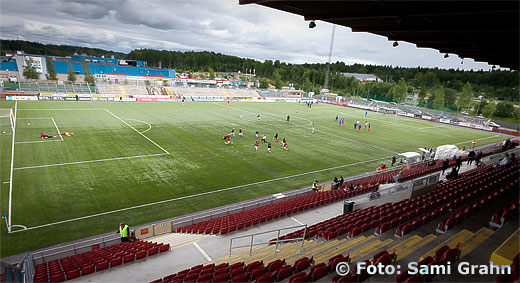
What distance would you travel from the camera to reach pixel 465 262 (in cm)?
651

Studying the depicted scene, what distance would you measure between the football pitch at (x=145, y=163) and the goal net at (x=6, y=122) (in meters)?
0.79

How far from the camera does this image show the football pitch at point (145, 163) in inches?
598

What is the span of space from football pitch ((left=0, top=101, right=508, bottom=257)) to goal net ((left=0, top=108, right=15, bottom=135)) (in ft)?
2.59

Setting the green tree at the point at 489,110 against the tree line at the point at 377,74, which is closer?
the green tree at the point at 489,110

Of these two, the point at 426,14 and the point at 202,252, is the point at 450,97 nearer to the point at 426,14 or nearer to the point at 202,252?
the point at 426,14

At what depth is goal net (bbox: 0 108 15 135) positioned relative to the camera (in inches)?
1133

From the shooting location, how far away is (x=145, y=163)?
75.9 feet

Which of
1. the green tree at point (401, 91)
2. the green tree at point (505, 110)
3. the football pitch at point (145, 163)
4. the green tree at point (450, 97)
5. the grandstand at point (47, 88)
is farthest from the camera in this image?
the green tree at point (401, 91)

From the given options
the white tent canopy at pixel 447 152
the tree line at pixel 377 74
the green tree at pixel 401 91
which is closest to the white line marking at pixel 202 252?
the white tent canopy at pixel 447 152

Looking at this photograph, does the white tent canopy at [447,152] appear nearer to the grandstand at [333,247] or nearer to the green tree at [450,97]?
the grandstand at [333,247]

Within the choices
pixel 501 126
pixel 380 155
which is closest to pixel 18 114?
pixel 380 155

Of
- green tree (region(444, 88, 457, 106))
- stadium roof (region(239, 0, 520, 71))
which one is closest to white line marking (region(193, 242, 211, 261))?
stadium roof (region(239, 0, 520, 71))

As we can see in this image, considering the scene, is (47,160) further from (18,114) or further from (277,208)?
(18,114)

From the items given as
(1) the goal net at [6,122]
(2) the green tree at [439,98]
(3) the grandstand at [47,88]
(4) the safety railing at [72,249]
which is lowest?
(4) the safety railing at [72,249]
